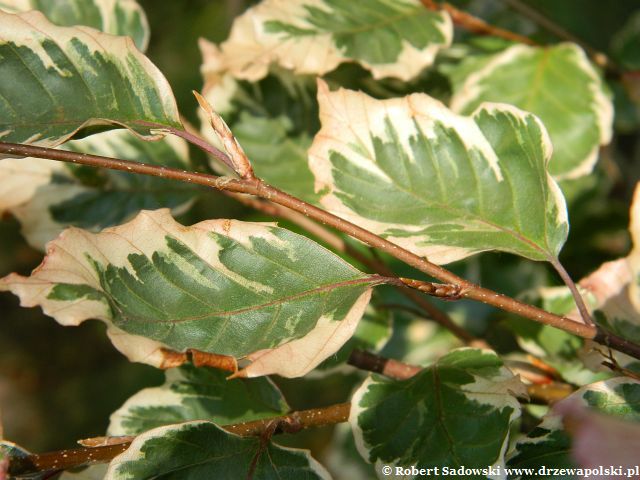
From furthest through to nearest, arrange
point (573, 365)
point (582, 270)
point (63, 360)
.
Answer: point (63, 360)
point (582, 270)
point (573, 365)

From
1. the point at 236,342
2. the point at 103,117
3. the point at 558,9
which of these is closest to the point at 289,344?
the point at 236,342

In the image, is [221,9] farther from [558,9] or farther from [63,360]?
[63,360]

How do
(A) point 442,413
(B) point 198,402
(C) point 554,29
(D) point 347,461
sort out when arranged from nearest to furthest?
(A) point 442,413 < (B) point 198,402 < (C) point 554,29 < (D) point 347,461

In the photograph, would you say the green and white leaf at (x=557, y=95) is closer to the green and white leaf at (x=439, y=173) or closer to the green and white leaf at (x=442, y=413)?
the green and white leaf at (x=439, y=173)

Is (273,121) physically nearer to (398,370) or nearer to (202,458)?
(398,370)

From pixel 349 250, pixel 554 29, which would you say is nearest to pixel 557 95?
pixel 554 29

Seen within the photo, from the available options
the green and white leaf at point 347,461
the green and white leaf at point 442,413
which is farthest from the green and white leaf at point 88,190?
the green and white leaf at point 347,461
